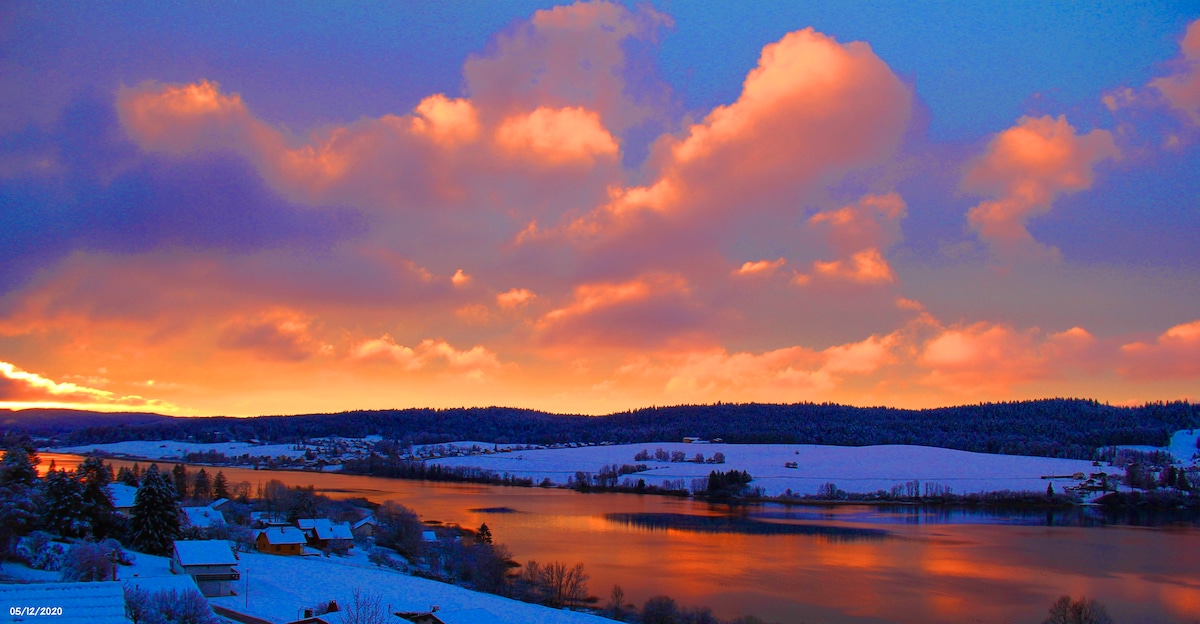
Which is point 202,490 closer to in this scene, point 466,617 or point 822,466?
point 466,617

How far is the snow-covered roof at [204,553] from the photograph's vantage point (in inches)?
740

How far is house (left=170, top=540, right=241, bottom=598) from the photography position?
723 inches

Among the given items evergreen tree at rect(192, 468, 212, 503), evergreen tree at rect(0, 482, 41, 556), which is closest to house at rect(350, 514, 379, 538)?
evergreen tree at rect(192, 468, 212, 503)

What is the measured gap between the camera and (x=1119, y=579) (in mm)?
28109

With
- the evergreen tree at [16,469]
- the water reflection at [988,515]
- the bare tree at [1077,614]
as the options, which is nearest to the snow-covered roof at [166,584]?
the evergreen tree at [16,469]

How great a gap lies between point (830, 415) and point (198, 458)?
82110 millimetres

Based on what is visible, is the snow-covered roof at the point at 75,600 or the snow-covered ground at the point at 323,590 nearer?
the snow-covered roof at the point at 75,600

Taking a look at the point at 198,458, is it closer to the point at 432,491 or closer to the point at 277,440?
the point at 277,440

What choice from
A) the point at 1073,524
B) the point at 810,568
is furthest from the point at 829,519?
the point at 810,568

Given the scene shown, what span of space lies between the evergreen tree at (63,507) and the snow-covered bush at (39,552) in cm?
186

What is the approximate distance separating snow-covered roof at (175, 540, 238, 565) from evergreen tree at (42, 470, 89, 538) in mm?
3375

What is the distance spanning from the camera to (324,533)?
93.9 feet

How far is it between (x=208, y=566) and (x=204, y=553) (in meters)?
0.58

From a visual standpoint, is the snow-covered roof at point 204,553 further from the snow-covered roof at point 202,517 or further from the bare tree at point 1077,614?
the bare tree at point 1077,614
